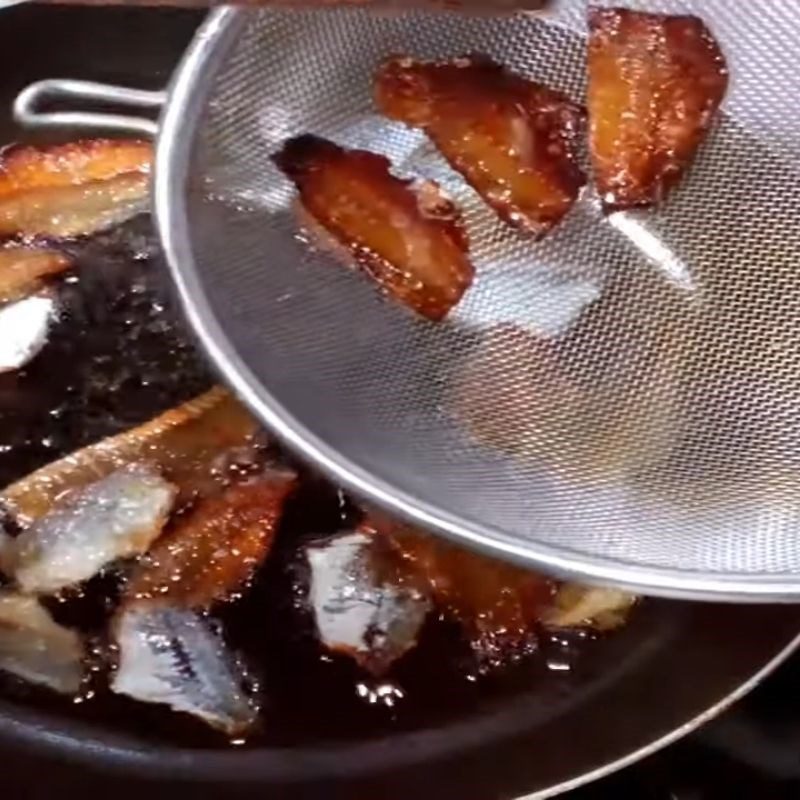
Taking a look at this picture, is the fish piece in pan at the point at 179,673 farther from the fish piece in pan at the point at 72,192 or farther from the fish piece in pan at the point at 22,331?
the fish piece in pan at the point at 72,192

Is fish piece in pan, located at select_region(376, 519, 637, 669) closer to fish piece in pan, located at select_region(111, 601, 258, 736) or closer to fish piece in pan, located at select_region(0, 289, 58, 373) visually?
fish piece in pan, located at select_region(111, 601, 258, 736)

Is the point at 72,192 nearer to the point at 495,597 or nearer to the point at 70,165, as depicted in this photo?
the point at 70,165

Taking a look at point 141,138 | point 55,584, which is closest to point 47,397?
point 55,584

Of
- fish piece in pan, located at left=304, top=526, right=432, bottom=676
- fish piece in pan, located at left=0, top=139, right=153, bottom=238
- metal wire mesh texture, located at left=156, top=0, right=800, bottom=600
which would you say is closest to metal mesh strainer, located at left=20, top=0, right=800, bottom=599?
metal wire mesh texture, located at left=156, top=0, right=800, bottom=600

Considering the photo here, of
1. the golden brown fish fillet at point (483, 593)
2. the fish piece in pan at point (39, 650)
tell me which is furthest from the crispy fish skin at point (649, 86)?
the fish piece in pan at point (39, 650)

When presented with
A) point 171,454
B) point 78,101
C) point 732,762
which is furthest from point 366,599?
point 78,101

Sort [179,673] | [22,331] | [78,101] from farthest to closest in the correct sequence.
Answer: [78,101], [22,331], [179,673]

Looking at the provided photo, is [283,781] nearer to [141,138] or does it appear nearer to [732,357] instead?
[732,357]
